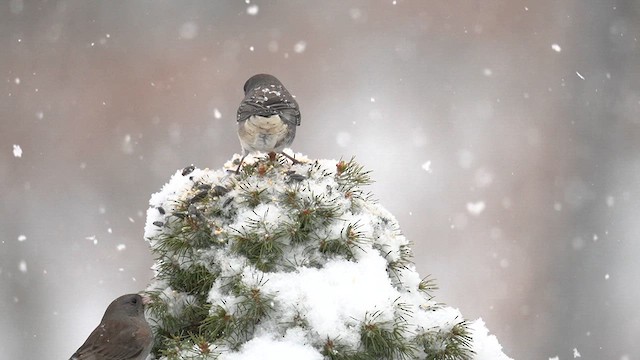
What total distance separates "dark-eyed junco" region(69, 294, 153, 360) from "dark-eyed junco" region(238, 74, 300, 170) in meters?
0.68

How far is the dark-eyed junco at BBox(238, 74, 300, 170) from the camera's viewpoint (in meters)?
2.73

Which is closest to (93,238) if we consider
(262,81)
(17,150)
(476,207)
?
(17,150)

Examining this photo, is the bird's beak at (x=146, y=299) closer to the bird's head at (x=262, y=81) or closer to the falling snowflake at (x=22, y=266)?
the bird's head at (x=262, y=81)

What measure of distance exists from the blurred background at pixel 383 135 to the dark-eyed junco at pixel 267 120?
3.43 meters

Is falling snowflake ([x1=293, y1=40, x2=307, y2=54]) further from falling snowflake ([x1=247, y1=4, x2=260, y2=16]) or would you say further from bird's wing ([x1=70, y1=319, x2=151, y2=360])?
bird's wing ([x1=70, y1=319, x2=151, y2=360])

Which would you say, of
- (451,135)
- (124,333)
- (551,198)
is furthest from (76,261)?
(124,333)

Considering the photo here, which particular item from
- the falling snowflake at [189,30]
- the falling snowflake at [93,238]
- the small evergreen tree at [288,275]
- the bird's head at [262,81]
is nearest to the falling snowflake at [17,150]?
the falling snowflake at [93,238]

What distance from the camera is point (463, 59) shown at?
6.74 metres

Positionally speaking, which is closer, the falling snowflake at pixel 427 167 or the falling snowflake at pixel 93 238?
the falling snowflake at pixel 93 238

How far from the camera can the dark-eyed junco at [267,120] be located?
2734 millimetres

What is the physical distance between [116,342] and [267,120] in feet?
2.89

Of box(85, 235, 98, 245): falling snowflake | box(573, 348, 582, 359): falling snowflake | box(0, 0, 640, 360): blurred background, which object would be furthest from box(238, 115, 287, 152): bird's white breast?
box(573, 348, 582, 359): falling snowflake

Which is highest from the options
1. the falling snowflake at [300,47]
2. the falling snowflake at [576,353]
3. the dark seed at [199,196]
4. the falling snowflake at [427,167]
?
the falling snowflake at [300,47]

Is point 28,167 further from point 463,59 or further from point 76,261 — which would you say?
point 463,59
